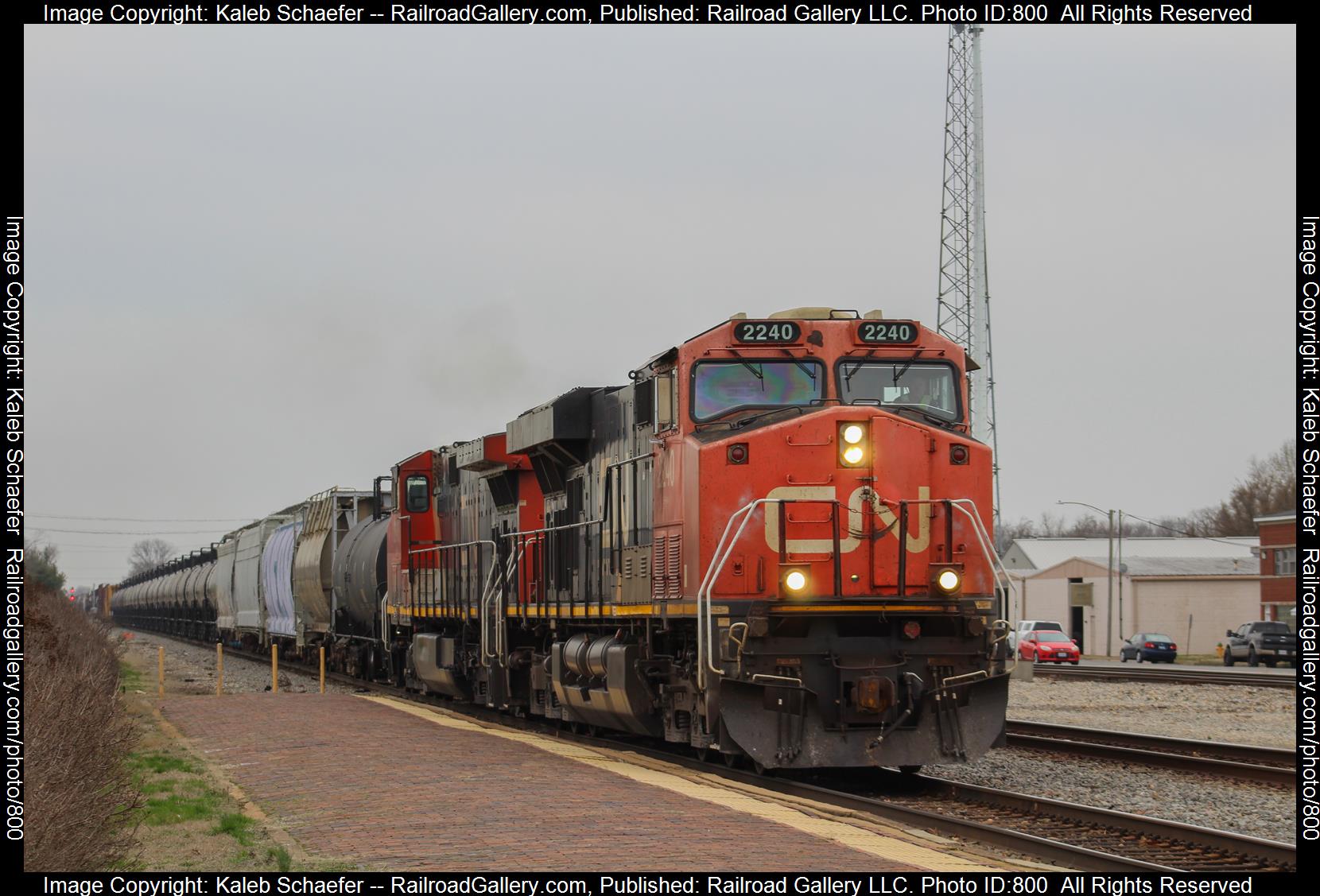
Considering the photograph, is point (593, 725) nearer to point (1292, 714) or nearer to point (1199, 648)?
point (1292, 714)

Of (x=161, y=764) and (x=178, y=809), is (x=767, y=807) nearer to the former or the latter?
(x=178, y=809)

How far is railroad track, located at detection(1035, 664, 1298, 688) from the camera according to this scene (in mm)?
30500

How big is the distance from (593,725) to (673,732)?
3.95m

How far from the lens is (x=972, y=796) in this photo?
1237 centimetres

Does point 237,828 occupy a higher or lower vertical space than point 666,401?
lower

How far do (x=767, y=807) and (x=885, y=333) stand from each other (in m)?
4.74

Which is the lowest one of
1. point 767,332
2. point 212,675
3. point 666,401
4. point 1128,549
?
point 212,675

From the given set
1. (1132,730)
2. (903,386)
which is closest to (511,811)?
(903,386)

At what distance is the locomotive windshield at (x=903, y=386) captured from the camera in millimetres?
13219

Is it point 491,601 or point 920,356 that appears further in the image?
point 491,601

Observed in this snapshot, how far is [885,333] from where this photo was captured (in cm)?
1332

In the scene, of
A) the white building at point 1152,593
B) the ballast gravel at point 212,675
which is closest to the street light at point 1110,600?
the white building at point 1152,593

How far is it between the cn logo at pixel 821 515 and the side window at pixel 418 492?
1342cm
